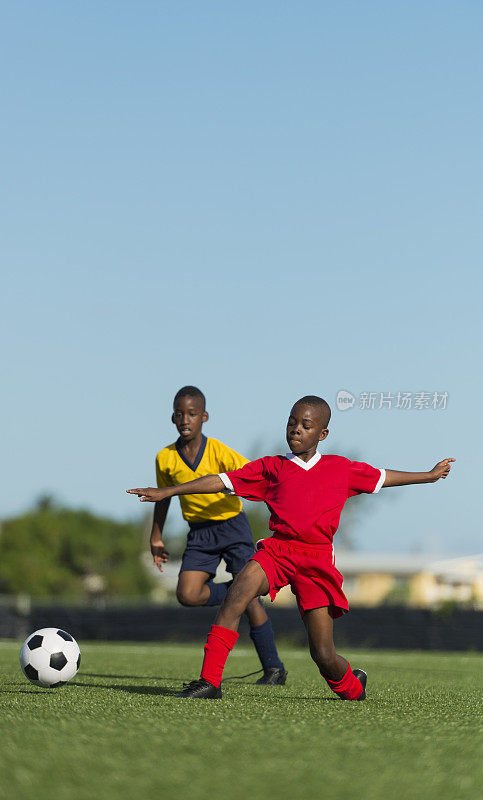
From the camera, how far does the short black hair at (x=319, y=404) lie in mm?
5199

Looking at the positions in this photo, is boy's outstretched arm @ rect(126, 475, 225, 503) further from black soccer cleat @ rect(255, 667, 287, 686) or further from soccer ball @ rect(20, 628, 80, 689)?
black soccer cleat @ rect(255, 667, 287, 686)

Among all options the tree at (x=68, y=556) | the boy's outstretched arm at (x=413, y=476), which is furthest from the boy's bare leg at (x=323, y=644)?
the tree at (x=68, y=556)

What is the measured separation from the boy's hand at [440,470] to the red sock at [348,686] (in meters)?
1.15

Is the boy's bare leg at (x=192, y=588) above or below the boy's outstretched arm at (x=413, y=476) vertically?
below

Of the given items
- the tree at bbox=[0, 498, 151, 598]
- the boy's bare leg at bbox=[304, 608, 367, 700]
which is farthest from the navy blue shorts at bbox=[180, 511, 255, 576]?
the tree at bbox=[0, 498, 151, 598]

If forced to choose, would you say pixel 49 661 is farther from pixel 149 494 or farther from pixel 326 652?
pixel 326 652

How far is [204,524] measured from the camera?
704 cm

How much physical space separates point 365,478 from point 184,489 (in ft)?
3.24

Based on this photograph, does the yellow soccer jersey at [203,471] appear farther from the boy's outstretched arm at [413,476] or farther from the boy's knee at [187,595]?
the boy's outstretched arm at [413,476]

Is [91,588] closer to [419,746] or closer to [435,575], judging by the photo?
[435,575]

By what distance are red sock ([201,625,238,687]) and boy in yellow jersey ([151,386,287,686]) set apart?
1637 mm

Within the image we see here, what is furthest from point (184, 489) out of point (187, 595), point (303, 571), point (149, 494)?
point (187, 595)

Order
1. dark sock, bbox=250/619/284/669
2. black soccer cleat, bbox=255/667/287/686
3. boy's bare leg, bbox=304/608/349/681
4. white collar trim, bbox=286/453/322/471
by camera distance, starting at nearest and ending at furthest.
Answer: boy's bare leg, bbox=304/608/349/681 < white collar trim, bbox=286/453/322/471 < black soccer cleat, bbox=255/667/287/686 < dark sock, bbox=250/619/284/669

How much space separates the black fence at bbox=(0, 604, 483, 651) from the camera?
57.3 ft
